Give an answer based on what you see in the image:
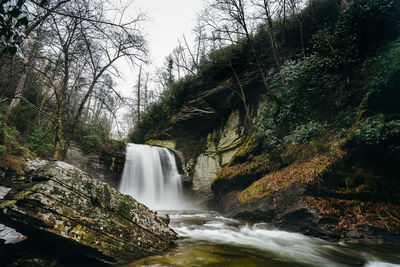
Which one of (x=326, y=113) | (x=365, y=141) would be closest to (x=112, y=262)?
(x=365, y=141)

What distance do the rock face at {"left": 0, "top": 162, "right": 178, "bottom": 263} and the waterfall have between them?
914 centimetres

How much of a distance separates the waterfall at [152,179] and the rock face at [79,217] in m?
9.14

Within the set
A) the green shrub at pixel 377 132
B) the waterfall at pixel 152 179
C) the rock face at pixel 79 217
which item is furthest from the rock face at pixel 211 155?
the rock face at pixel 79 217

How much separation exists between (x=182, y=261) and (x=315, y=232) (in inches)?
166

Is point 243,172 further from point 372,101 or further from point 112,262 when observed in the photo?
point 112,262

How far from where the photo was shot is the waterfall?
40.8 feet

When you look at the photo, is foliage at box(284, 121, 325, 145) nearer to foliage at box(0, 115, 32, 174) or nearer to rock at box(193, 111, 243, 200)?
rock at box(193, 111, 243, 200)

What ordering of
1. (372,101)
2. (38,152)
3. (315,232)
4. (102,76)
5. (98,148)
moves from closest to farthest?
(315,232) → (372,101) → (102,76) → (38,152) → (98,148)

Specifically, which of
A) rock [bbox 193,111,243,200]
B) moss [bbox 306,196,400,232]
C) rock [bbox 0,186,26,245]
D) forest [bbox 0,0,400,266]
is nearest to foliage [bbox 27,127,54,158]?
forest [bbox 0,0,400,266]

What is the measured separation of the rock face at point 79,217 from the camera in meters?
2.41

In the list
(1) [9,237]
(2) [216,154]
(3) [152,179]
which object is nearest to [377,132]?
(1) [9,237]

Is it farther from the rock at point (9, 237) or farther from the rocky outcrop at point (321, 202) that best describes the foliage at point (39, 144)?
the rocky outcrop at point (321, 202)

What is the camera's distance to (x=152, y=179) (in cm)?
1338

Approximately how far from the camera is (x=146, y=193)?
12.7 metres
